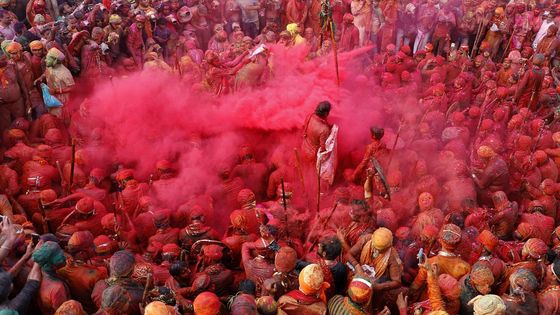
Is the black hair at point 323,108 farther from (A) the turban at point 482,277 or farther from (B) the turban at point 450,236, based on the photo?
(A) the turban at point 482,277

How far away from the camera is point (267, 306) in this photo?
4.48 m

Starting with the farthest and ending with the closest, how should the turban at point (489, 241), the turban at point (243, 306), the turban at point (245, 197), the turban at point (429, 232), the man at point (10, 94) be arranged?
the man at point (10, 94)
the turban at point (245, 197)
the turban at point (429, 232)
the turban at point (489, 241)
the turban at point (243, 306)

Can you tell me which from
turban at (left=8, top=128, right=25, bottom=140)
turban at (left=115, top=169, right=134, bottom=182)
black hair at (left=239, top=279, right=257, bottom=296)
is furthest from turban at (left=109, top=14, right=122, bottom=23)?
black hair at (left=239, top=279, right=257, bottom=296)

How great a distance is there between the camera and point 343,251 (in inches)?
227

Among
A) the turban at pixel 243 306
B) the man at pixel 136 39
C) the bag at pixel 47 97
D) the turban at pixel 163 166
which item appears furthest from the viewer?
the man at pixel 136 39

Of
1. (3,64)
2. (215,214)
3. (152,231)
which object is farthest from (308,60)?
(3,64)

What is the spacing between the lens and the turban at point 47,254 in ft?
15.6

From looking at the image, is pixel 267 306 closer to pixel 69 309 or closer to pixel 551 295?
pixel 69 309

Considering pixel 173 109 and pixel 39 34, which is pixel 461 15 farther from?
pixel 39 34

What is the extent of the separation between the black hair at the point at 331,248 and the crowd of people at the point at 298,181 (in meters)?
0.05

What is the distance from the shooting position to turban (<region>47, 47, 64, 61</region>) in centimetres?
911

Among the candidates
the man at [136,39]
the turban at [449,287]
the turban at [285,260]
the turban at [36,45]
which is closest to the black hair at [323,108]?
the turban at [285,260]

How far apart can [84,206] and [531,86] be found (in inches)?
350

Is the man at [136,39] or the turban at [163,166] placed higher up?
the man at [136,39]
